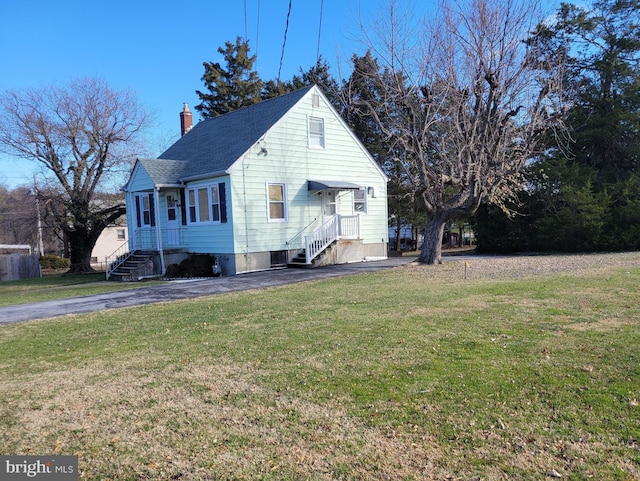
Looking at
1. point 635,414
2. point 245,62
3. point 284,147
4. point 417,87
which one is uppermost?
point 245,62

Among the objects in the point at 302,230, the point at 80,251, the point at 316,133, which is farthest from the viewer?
the point at 80,251

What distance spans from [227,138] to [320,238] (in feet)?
19.2

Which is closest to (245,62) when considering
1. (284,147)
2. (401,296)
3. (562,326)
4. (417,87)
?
(284,147)

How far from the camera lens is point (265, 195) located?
17.2 meters

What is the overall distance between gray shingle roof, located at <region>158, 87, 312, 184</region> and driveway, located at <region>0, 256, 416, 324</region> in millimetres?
4462

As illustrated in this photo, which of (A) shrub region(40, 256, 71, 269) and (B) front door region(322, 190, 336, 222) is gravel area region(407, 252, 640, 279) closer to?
(B) front door region(322, 190, 336, 222)

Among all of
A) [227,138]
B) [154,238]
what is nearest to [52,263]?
[154,238]

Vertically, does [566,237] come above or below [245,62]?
below

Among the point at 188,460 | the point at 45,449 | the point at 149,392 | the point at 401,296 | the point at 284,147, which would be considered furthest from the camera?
the point at 284,147

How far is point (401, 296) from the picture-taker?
947 cm

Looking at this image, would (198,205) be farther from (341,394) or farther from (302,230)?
(341,394)

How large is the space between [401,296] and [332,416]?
587cm

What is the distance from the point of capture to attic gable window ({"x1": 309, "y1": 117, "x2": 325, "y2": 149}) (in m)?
18.7

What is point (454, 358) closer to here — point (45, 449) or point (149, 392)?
point (149, 392)
